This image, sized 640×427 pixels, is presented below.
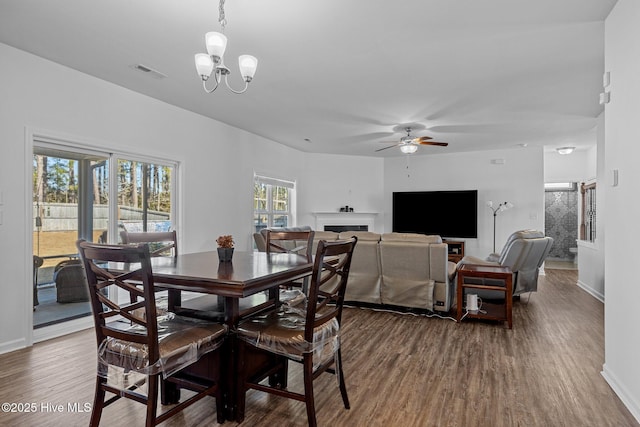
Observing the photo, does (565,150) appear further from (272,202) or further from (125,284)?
(125,284)

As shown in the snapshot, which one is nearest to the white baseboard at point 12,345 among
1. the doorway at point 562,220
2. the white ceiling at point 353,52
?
the white ceiling at point 353,52

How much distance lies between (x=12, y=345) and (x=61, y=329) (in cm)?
46

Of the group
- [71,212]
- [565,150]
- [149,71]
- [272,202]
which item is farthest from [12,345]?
[565,150]

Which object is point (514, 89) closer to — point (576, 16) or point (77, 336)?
point (576, 16)

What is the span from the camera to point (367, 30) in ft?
9.33

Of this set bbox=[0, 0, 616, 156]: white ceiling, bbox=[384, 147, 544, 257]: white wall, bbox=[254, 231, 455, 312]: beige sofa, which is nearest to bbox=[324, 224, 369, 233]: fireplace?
bbox=[384, 147, 544, 257]: white wall

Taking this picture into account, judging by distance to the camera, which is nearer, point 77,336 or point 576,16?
point 576,16

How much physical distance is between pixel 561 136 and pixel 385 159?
3604 mm

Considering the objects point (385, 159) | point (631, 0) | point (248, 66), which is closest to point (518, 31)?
point (631, 0)

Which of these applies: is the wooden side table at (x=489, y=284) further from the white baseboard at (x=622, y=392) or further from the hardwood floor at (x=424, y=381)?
the white baseboard at (x=622, y=392)

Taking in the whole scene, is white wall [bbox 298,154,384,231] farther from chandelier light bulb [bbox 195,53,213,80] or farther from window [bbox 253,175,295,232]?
chandelier light bulb [bbox 195,53,213,80]

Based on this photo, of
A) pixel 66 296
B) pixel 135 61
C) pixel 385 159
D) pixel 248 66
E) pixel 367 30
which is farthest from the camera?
pixel 385 159

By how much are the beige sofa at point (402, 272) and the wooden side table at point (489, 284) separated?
206mm

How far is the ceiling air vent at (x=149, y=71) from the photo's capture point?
11.6 feet
